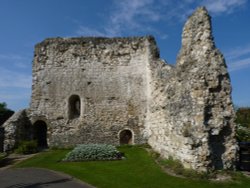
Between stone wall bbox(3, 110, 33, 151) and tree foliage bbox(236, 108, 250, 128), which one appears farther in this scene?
tree foliage bbox(236, 108, 250, 128)

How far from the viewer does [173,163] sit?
13.6 meters

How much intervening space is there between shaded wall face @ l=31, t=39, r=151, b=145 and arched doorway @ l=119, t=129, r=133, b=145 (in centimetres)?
46

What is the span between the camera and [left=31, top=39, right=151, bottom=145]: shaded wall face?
22562mm

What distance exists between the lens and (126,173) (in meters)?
13.2

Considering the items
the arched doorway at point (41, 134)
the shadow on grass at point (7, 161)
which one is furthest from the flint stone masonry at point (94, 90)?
the shadow on grass at point (7, 161)

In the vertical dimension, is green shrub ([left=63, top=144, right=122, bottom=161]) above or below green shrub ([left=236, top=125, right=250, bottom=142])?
below

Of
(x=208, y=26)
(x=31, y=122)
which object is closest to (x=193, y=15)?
(x=208, y=26)

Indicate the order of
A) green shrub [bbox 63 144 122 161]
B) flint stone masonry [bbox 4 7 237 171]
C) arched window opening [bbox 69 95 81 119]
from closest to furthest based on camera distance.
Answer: green shrub [bbox 63 144 122 161], flint stone masonry [bbox 4 7 237 171], arched window opening [bbox 69 95 81 119]

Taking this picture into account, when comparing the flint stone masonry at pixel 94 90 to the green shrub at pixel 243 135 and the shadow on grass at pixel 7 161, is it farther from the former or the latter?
the green shrub at pixel 243 135

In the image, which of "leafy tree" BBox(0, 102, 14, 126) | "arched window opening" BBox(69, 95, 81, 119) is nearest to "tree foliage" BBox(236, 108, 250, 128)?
"arched window opening" BBox(69, 95, 81, 119)

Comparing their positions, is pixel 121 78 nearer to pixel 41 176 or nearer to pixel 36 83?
pixel 36 83

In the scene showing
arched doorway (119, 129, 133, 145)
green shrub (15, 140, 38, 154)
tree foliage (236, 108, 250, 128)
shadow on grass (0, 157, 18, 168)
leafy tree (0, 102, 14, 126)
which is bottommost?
shadow on grass (0, 157, 18, 168)

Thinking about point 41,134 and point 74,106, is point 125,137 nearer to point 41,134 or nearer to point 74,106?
point 74,106

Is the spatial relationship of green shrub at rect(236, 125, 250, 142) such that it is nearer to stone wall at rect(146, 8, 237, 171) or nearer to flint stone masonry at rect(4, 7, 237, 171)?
flint stone masonry at rect(4, 7, 237, 171)
